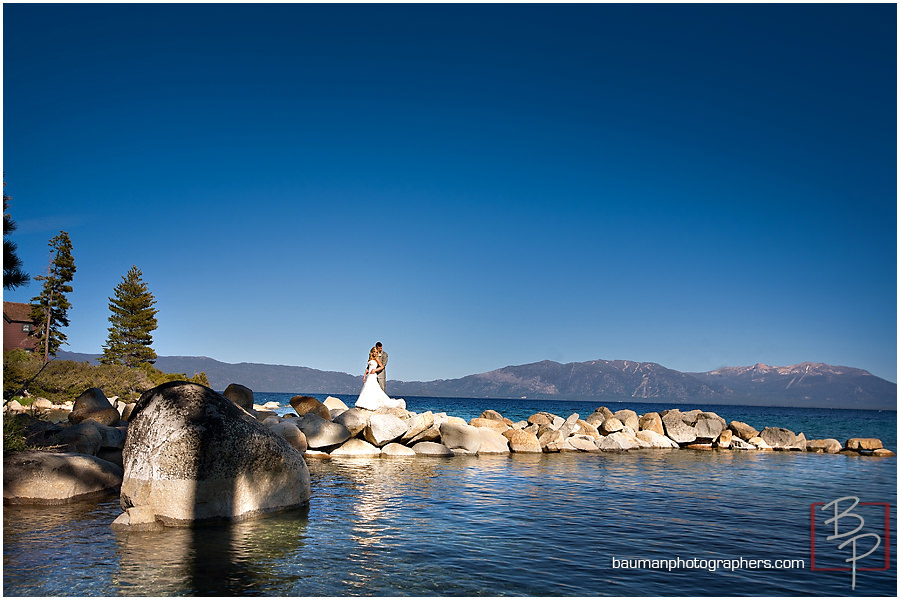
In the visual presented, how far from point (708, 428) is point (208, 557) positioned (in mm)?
33248

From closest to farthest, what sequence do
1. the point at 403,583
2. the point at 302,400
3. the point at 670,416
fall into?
the point at 403,583
the point at 302,400
the point at 670,416

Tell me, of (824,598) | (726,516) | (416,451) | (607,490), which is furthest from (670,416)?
(824,598)

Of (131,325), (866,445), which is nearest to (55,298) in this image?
(131,325)

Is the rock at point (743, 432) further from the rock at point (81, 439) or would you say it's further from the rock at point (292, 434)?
the rock at point (81, 439)

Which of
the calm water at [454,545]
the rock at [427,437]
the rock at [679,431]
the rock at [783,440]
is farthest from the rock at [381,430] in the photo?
the rock at [783,440]

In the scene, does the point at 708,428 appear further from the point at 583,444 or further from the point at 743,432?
the point at 583,444

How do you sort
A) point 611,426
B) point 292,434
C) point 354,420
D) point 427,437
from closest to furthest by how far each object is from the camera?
point 292,434 → point 354,420 → point 427,437 → point 611,426

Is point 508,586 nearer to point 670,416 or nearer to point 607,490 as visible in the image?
point 607,490

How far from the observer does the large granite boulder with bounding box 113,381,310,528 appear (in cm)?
1178

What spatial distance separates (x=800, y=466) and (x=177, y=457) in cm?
2604

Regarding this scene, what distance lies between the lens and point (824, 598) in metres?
8.99

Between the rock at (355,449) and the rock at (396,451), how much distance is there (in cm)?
28

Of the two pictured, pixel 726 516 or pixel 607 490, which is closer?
pixel 726 516

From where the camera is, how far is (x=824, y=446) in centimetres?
3747
